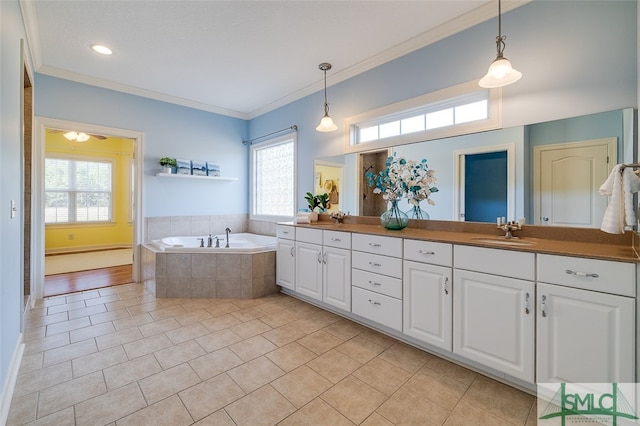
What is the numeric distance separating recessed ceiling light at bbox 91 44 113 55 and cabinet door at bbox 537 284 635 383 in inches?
165

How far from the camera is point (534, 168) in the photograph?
2115 millimetres

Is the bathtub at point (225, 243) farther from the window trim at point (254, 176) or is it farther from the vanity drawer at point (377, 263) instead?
the vanity drawer at point (377, 263)

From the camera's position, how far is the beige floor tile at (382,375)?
1807 mm

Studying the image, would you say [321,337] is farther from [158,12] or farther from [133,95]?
[133,95]

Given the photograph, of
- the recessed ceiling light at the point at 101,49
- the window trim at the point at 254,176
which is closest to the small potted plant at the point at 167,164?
the window trim at the point at 254,176

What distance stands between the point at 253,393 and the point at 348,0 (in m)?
2.84

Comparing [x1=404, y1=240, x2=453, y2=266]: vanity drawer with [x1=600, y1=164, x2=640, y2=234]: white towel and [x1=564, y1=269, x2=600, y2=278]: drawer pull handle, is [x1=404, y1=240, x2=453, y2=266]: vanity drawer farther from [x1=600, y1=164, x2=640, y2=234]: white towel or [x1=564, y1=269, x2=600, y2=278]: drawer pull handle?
[x1=600, y1=164, x2=640, y2=234]: white towel

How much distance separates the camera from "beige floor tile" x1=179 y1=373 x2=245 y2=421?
159 cm

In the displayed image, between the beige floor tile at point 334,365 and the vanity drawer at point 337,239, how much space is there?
91cm

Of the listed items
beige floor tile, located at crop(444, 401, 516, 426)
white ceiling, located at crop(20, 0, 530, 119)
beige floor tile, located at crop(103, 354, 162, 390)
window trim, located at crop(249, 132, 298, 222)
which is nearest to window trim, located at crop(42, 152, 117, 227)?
white ceiling, located at crop(20, 0, 530, 119)

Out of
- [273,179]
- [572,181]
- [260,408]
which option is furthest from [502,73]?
[273,179]

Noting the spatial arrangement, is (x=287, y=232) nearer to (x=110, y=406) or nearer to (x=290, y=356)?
(x=290, y=356)

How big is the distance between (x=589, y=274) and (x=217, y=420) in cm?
206

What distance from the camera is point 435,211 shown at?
264 cm
